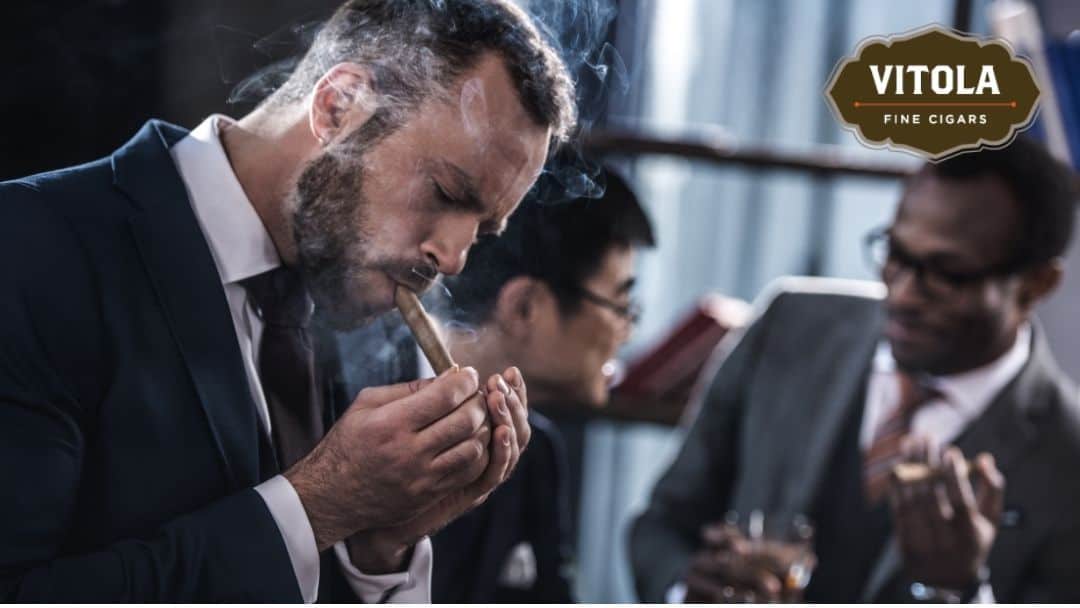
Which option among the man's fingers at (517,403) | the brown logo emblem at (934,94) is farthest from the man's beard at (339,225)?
the brown logo emblem at (934,94)

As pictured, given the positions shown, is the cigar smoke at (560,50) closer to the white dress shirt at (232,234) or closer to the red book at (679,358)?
the white dress shirt at (232,234)

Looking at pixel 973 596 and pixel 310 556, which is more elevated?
pixel 310 556

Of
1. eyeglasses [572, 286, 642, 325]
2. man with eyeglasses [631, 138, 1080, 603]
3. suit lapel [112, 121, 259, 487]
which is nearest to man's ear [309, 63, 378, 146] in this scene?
suit lapel [112, 121, 259, 487]

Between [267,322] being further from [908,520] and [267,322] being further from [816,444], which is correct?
[816,444]

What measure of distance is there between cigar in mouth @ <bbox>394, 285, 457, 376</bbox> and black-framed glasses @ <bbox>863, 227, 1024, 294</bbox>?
0.94m

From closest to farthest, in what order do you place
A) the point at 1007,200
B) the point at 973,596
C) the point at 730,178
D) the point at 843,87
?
the point at 843,87
the point at 973,596
the point at 1007,200
the point at 730,178

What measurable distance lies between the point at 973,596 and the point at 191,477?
1.01 meters

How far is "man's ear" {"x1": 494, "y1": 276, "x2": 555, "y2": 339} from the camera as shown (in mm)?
1040

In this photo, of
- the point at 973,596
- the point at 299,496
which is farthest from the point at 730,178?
the point at 299,496

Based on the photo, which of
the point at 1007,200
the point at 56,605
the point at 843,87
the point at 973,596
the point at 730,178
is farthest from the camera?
the point at 730,178

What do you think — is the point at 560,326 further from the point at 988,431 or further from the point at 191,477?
the point at 988,431

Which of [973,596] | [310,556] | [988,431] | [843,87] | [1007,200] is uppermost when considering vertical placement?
[843,87]

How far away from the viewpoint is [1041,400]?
1621mm

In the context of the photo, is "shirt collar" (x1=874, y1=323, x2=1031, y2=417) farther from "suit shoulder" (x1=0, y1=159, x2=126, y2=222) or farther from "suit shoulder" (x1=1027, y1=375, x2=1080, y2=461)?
"suit shoulder" (x1=0, y1=159, x2=126, y2=222)
